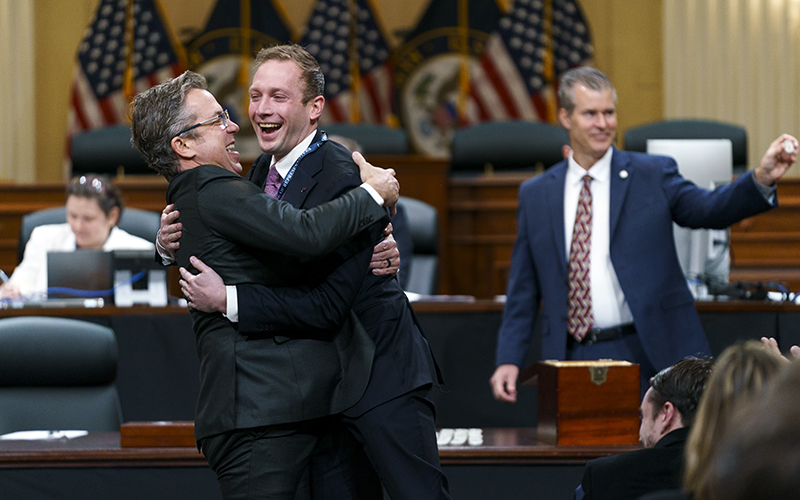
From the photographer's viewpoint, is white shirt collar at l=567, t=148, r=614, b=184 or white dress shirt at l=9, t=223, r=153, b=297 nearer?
white shirt collar at l=567, t=148, r=614, b=184

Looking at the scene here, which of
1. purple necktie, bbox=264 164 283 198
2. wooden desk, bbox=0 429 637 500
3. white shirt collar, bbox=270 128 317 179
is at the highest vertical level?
white shirt collar, bbox=270 128 317 179

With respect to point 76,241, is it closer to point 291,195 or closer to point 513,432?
point 513,432

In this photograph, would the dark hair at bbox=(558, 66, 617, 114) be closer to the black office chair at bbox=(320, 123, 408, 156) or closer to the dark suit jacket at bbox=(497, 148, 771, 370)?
the dark suit jacket at bbox=(497, 148, 771, 370)

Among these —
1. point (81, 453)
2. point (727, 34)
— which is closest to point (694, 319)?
point (81, 453)

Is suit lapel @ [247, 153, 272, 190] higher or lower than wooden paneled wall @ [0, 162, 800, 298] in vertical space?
higher

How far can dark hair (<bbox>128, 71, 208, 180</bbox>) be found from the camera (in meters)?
2.06

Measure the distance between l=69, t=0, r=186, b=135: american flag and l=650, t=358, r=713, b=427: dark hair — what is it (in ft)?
23.4

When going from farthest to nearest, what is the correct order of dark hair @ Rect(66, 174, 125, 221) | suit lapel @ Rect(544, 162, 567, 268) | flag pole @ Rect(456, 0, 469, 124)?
flag pole @ Rect(456, 0, 469, 124)
dark hair @ Rect(66, 174, 125, 221)
suit lapel @ Rect(544, 162, 567, 268)

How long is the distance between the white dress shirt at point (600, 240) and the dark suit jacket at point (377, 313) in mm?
1070

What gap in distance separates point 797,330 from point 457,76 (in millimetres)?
5441

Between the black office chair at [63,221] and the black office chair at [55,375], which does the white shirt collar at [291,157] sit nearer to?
the black office chair at [55,375]

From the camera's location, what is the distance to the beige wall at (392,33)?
881 centimetres

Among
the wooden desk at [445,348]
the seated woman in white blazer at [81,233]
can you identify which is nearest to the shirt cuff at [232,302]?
the wooden desk at [445,348]

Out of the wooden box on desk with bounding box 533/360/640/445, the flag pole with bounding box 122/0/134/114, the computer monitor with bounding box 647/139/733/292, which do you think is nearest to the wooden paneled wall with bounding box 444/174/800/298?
the computer monitor with bounding box 647/139/733/292
